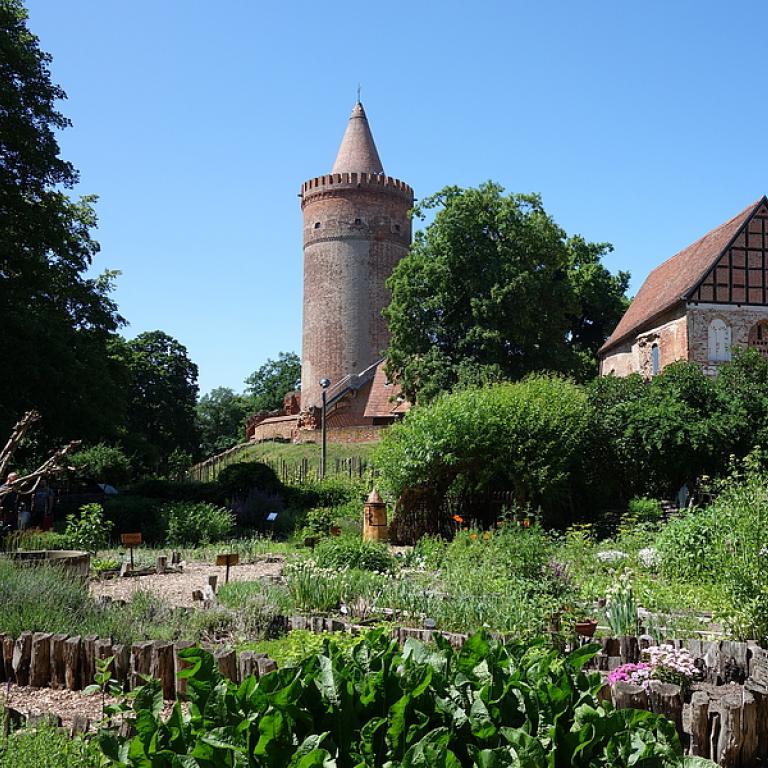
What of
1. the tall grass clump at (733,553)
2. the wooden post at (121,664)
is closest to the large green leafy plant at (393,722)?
the wooden post at (121,664)

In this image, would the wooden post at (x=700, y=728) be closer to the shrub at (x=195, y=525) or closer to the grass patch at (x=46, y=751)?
the grass patch at (x=46, y=751)

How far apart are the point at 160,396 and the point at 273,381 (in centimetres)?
2387

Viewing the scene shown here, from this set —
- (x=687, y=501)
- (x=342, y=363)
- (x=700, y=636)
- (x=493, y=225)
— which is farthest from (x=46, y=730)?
(x=342, y=363)

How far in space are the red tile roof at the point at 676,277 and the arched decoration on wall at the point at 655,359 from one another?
3.65ft

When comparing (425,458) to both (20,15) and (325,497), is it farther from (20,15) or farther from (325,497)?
(20,15)

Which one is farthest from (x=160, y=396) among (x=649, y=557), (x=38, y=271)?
(x=649, y=557)

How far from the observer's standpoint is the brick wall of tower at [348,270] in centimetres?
4225

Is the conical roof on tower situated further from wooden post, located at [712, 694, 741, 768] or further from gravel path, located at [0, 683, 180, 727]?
wooden post, located at [712, 694, 741, 768]

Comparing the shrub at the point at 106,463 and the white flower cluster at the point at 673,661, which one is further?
the shrub at the point at 106,463

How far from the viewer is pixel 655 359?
30750 millimetres

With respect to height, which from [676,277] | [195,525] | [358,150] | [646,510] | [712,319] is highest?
[358,150]

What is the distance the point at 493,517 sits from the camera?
1485 cm

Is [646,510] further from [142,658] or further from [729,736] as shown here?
[142,658]

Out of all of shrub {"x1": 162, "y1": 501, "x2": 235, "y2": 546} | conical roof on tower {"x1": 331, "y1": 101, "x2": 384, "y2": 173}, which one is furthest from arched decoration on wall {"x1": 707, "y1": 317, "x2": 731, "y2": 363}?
conical roof on tower {"x1": 331, "y1": 101, "x2": 384, "y2": 173}
